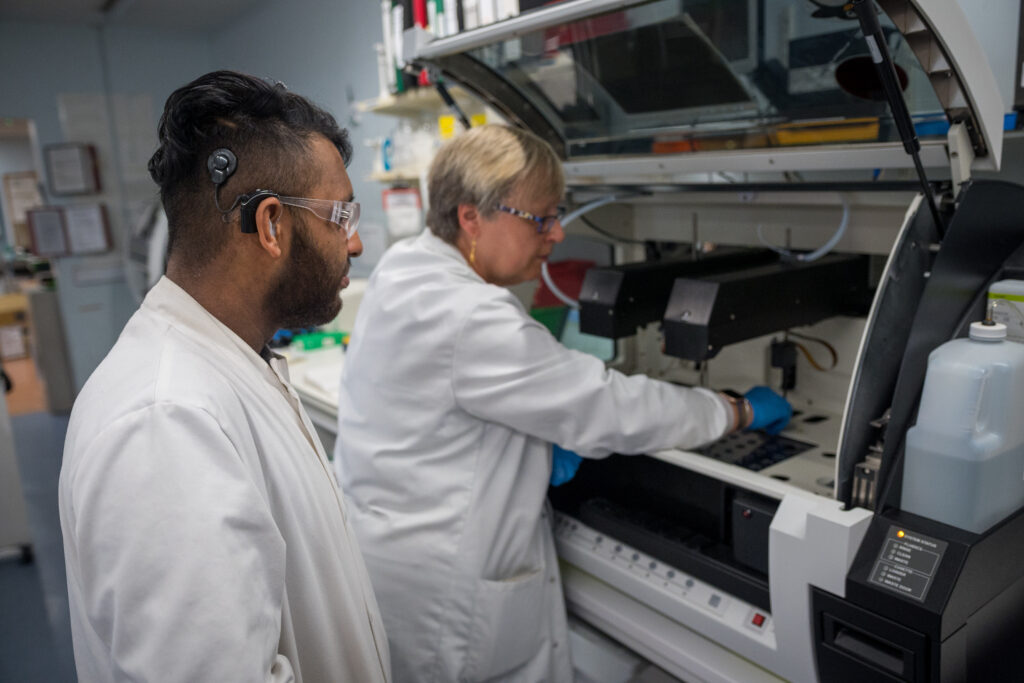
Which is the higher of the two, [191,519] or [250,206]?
[250,206]

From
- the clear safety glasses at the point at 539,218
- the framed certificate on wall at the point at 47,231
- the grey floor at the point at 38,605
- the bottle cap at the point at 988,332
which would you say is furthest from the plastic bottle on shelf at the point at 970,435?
the framed certificate on wall at the point at 47,231

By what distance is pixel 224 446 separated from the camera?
0.69 m

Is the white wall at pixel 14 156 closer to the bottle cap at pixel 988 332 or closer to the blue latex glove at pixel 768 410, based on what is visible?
the blue latex glove at pixel 768 410

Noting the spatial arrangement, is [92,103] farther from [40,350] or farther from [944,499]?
[944,499]

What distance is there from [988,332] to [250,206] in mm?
929

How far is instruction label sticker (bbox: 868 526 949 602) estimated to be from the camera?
854mm

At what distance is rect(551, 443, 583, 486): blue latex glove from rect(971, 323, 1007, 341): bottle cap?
71 cm

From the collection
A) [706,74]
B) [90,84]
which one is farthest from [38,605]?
[90,84]

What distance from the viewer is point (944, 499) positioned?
0.92 meters

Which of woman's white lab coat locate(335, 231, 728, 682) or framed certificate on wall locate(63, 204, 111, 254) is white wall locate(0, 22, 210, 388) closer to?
framed certificate on wall locate(63, 204, 111, 254)

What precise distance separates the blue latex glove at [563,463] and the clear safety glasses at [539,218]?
43 centimetres

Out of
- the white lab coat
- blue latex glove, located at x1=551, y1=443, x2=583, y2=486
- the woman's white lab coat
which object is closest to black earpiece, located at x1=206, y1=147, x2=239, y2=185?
the white lab coat

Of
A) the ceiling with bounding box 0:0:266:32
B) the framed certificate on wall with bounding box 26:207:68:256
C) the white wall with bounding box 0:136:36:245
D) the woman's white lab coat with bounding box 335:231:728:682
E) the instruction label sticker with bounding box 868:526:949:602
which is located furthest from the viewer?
the white wall with bounding box 0:136:36:245

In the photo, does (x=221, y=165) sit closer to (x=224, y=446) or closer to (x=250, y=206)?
(x=250, y=206)
